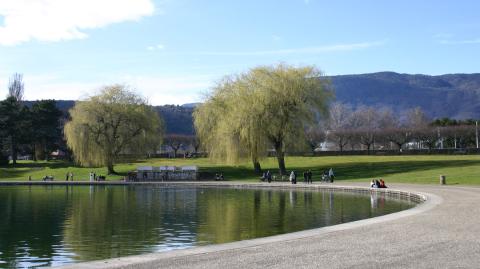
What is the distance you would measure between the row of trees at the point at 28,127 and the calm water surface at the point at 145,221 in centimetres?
6071

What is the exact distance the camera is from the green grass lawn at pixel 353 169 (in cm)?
5875

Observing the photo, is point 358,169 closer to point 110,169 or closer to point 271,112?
point 271,112

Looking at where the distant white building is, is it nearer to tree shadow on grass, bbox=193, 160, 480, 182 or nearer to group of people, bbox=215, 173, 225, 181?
group of people, bbox=215, 173, 225, 181

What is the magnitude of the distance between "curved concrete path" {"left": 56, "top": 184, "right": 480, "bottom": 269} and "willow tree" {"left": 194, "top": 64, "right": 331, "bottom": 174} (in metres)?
45.2

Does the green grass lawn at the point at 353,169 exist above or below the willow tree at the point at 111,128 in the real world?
below

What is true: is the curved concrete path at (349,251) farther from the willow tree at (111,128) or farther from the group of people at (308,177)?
the willow tree at (111,128)

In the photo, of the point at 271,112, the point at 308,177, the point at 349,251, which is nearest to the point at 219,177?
the point at 271,112

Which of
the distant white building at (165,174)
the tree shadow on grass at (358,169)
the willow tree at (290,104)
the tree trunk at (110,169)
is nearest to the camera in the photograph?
the tree shadow on grass at (358,169)

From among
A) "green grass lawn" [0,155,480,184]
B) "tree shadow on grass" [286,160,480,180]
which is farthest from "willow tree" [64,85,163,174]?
"tree shadow on grass" [286,160,480,180]

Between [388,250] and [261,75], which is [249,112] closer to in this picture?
[261,75]

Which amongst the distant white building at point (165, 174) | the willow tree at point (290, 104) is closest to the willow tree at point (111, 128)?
the distant white building at point (165, 174)

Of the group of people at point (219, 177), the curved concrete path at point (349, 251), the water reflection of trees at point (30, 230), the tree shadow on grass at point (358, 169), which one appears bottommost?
Result: the water reflection of trees at point (30, 230)

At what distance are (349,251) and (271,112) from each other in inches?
2041

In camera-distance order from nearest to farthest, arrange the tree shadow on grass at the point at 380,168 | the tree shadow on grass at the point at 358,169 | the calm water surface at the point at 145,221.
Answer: the calm water surface at the point at 145,221, the tree shadow on grass at the point at 380,168, the tree shadow on grass at the point at 358,169
